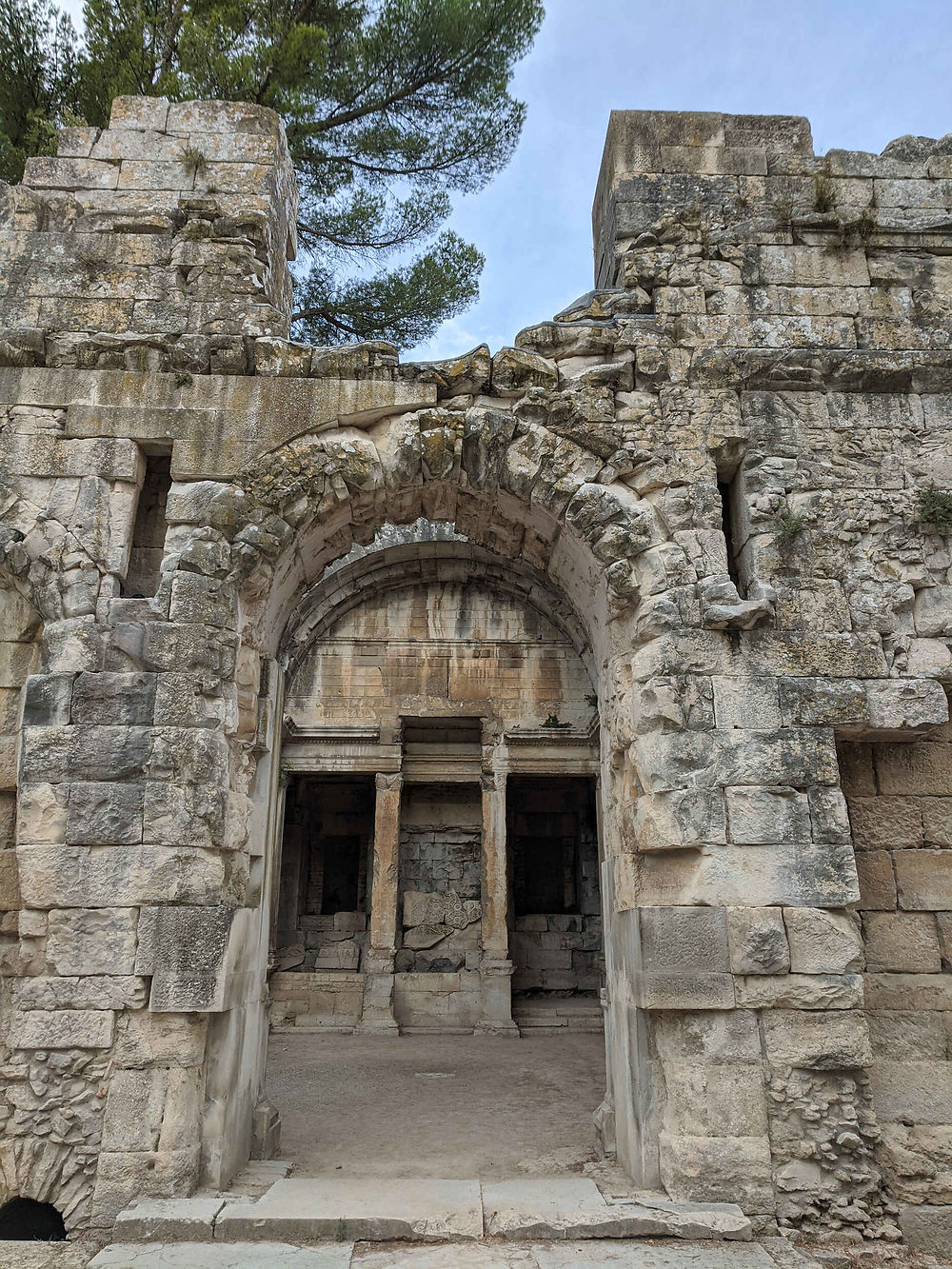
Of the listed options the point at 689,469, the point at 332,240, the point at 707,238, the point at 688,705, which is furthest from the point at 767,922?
the point at 332,240

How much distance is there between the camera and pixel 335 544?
6297mm

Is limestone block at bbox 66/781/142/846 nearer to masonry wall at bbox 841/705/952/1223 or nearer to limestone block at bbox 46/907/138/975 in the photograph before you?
limestone block at bbox 46/907/138/975

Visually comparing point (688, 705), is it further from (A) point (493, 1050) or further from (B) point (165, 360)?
(A) point (493, 1050)

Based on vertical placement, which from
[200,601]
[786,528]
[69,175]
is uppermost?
[69,175]

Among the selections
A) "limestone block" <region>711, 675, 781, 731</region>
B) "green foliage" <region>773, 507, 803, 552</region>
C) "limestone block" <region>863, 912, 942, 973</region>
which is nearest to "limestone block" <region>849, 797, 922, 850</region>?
"limestone block" <region>863, 912, 942, 973</region>

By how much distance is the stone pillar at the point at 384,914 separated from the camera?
1249 centimetres

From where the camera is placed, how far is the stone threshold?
4.04m

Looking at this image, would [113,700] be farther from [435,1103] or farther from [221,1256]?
[435,1103]

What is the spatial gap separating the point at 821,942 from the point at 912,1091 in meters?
1.07

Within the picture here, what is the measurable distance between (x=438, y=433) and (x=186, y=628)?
6.42ft

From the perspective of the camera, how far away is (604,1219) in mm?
4121

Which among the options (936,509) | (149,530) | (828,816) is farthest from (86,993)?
(936,509)

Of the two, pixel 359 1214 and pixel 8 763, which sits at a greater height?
pixel 8 763

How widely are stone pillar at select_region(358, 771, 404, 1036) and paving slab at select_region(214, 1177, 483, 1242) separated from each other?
8240 millimetres
